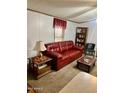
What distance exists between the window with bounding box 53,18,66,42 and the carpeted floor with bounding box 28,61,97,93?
195cm

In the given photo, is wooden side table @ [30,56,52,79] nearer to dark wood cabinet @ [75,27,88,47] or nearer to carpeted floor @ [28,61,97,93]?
carpeted floor @ [28,61,97,93]

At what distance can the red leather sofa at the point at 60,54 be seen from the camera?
4223mm

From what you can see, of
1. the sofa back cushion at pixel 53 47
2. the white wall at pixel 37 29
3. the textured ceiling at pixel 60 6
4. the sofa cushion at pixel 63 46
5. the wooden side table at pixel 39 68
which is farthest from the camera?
the sofa cushion at pixel 63 46

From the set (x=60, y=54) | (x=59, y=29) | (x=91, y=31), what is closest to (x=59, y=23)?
(x=59, y=29)

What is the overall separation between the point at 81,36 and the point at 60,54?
11.1ft

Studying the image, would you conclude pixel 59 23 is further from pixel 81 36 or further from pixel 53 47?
pixel 81 36

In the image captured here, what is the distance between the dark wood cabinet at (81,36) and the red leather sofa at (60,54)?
1.25m

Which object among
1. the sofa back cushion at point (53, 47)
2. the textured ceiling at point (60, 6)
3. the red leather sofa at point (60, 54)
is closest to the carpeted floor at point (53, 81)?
the red leather sofa at point (60, 54)

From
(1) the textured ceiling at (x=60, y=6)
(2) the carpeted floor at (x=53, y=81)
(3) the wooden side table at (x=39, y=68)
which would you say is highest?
(1) the textured ceiling at (x=60, y=6)

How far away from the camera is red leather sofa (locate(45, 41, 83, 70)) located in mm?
4223

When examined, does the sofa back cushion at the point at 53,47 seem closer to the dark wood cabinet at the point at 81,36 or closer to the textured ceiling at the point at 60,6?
the textured ceiling at the point at 60,6

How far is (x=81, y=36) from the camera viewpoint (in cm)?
756

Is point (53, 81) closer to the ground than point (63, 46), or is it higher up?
closer to the ground
